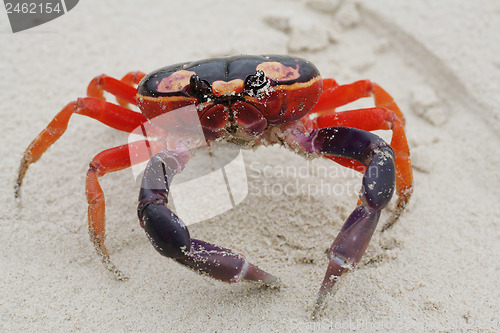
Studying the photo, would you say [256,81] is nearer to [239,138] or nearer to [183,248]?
[239,138]

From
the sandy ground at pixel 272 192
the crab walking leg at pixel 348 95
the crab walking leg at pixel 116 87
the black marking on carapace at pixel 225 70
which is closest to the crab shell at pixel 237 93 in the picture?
the black marking on carapace at pixel 225 70

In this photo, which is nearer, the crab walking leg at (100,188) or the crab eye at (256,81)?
Result: the crab eye at (256,81)

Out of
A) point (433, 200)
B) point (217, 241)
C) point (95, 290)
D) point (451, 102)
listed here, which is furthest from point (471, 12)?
point (95, 290)

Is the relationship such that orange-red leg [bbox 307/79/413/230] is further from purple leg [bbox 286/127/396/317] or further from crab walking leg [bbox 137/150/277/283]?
crab walking leg [bbox 137/150/277/283]

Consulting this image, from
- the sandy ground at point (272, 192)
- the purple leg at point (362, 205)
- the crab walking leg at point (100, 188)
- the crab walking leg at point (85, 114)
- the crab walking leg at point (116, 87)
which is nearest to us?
the purple leg at point (362, 205)

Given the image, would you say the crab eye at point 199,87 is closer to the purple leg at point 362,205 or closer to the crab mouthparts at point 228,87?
the crab mouthparts at point 228,87
